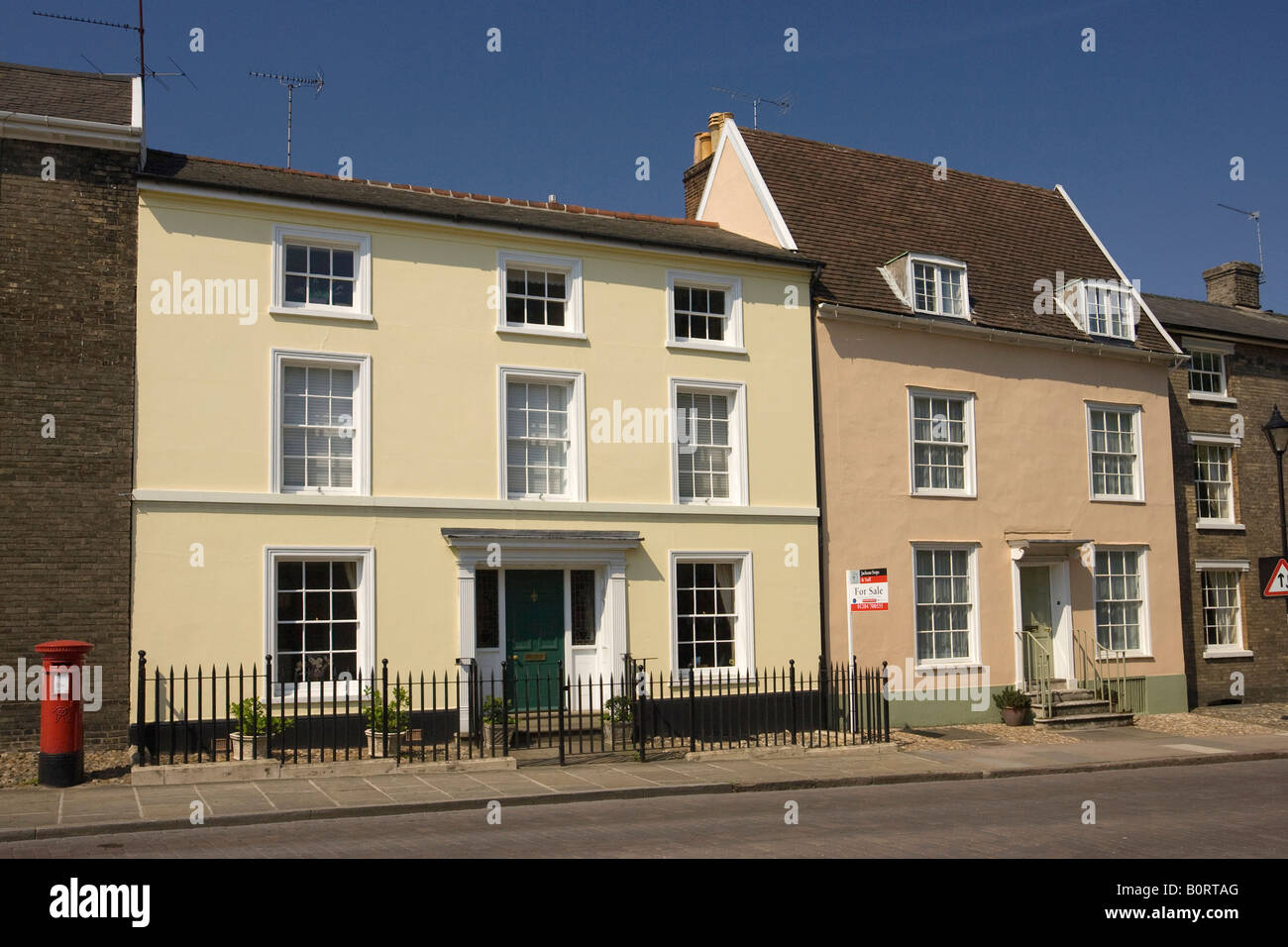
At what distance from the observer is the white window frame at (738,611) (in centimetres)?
1867

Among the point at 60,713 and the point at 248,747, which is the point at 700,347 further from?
the point at 60,713

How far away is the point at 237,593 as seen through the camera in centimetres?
1588

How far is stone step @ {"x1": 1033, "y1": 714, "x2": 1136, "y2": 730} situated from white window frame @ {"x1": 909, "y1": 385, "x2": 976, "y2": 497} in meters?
4.28

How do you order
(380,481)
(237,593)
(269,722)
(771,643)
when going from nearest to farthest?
1. (269,722)
2. (237,593)
3. (380,481)
4. (771,643)

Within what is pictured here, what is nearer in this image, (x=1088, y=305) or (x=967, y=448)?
(x=967, y=448)

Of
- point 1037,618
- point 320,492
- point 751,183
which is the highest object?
point 751,183

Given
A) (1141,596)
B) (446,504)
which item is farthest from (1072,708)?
(446,504)

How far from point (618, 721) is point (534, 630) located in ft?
6.64

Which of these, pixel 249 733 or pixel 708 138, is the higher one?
pixel 708 138

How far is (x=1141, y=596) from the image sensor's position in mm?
23719

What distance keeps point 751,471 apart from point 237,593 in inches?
327

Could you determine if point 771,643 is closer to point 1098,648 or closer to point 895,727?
point 895,727

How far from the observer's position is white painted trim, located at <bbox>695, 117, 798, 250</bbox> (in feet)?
70.5
